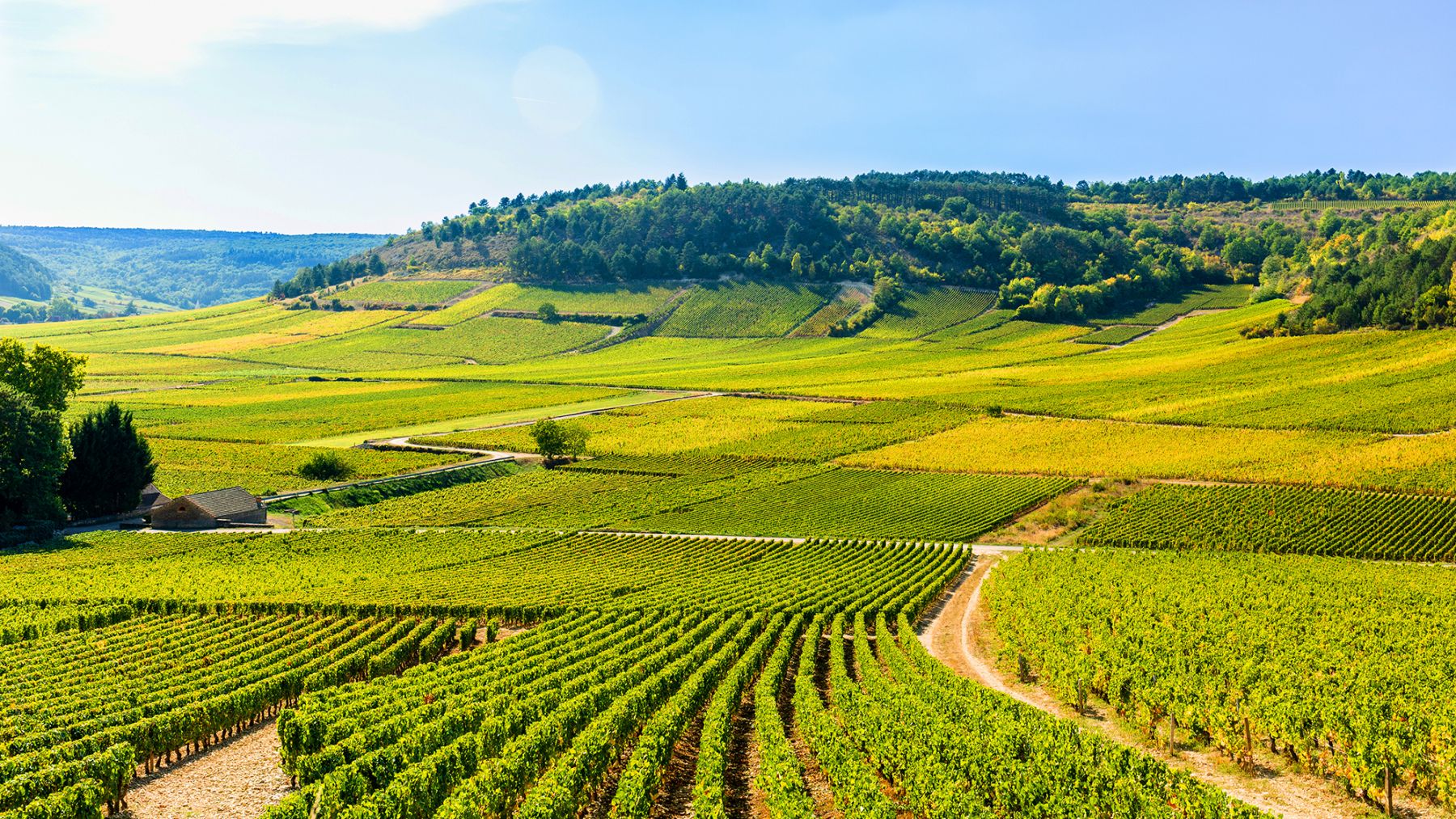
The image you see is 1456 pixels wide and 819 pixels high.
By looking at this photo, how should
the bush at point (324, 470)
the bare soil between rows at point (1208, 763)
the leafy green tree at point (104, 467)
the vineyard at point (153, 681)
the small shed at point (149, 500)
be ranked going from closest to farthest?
the vineyard at point (153, 681) < the bare soil between rows at point (1208, 763) < the leafy green tree at point (104, 467) < the small shed at point (149, 500) < the bush at point (324, 470)

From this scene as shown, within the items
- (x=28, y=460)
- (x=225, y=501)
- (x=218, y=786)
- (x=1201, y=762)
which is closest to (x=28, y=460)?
(x=28, y=460)

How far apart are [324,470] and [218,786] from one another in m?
69.6

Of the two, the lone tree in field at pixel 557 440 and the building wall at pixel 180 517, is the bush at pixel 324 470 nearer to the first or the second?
the building wall at pixel 180 517

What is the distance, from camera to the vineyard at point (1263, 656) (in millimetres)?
24203

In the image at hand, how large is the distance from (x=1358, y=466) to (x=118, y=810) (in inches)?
3626

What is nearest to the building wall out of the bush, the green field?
the bush

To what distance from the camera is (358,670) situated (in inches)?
1298

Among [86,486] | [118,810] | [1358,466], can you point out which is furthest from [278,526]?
[1358,466]

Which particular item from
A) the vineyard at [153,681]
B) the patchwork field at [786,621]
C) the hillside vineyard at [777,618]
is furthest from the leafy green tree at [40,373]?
the vineyard at [153,681]

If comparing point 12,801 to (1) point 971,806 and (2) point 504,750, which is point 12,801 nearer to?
(2) point 504,750

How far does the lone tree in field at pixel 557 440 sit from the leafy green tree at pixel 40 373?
4275 centimetres

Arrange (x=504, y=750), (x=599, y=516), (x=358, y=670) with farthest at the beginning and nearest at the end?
1. (x=599, y=516)
2. (x=358, y=670)
3. (x=504, y=750)

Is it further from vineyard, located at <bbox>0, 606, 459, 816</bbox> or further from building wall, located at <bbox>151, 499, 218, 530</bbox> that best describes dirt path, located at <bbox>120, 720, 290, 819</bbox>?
building wall, located at <bbox>151, 499, 218, 530</bbox>

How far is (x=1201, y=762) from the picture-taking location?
26500 millimetres
